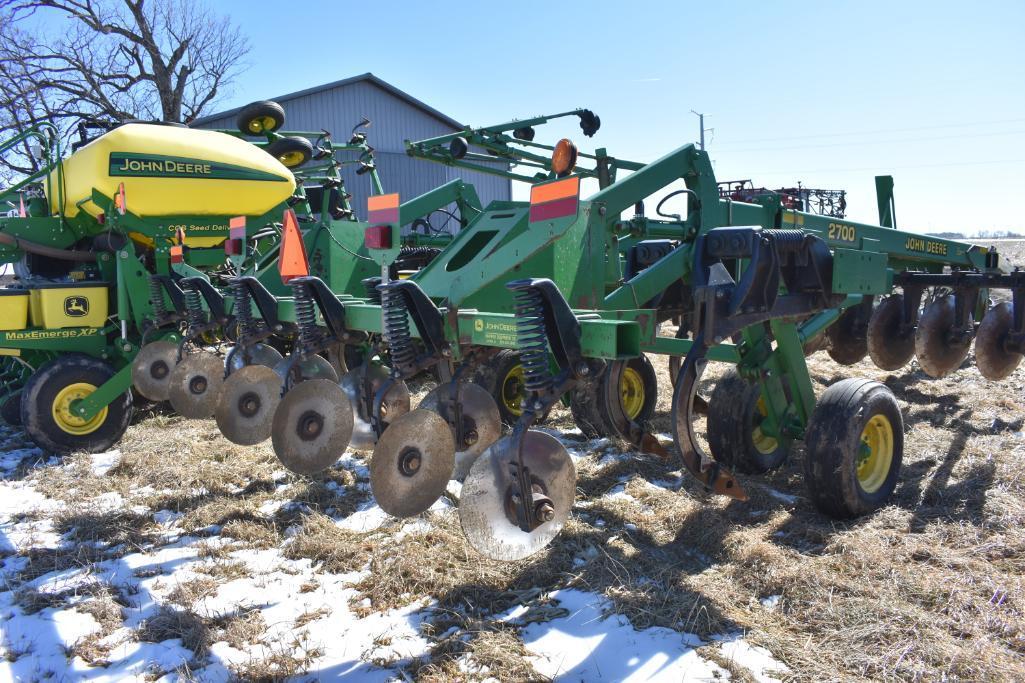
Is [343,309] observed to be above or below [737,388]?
above

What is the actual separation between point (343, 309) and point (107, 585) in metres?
1.55

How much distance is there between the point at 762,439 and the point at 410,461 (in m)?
2.54

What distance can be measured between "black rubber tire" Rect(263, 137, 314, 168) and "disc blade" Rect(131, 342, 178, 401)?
261 centimetres

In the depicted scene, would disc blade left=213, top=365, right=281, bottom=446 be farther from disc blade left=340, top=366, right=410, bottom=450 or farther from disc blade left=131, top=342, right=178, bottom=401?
disc blade left=131, top=342, right=178, bottom=401

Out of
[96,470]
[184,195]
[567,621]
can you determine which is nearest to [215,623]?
[567,621]

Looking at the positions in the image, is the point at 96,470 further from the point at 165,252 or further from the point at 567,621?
the point at 567,621

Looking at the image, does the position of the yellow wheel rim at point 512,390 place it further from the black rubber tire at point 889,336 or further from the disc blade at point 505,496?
the disc blade at point 505,496

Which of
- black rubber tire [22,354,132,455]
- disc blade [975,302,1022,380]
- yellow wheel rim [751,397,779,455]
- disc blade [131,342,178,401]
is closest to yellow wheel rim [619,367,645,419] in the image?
yellow wheel rim [751,397,779,455]

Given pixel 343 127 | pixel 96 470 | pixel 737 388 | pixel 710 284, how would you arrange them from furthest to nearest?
pixel 343 127
pixel 96 470
pixel 737 388
pixel 710 284

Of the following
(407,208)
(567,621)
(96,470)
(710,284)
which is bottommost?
(567,621)

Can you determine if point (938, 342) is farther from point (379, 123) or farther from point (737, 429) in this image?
point (379, 123)

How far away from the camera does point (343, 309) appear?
3484mm

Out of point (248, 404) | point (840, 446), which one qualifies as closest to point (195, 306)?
point (248, 404)

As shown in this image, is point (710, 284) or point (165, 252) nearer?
point (710, 284)
